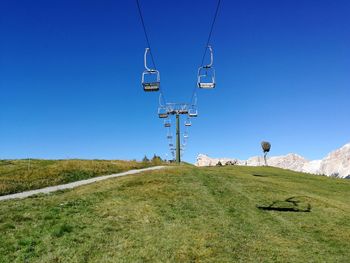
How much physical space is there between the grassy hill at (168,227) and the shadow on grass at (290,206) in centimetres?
7

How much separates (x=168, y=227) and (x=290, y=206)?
1189 centimetres

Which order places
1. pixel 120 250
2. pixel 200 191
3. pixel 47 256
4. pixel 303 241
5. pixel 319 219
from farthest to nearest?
pixel 200 191 < pixel 319 219 < pixel 303 241 < pixel 120 250 < pixel 47 256

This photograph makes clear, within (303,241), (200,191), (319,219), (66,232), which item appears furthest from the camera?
(200,191)

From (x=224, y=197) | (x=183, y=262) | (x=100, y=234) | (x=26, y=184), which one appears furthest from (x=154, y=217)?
(x=26, y=184)

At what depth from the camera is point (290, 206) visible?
93.0 ft

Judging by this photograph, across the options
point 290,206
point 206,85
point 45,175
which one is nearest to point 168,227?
point 290,206

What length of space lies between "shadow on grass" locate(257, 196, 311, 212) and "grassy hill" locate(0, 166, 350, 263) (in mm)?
69

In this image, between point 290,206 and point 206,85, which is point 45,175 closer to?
point 206,85

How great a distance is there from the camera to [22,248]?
49.4ft

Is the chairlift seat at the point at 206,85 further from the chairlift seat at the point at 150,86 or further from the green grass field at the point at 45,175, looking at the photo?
the green grass field at the point at 45,175

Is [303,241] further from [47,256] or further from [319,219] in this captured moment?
[47,256]

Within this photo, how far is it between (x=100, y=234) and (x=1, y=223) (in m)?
4.42

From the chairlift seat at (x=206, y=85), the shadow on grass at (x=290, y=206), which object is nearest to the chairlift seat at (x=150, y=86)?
the chairlift seat at (x=206, y=85)

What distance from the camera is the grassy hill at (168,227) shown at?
614 inches
